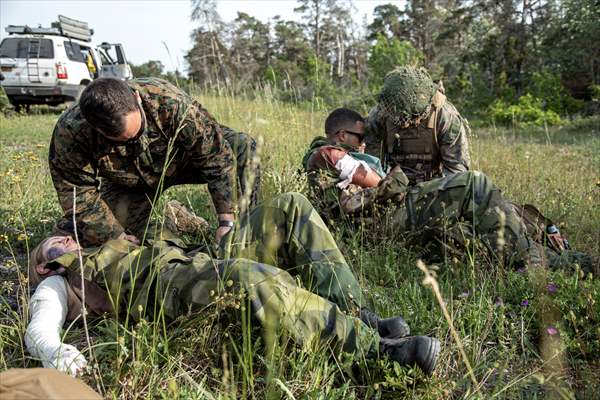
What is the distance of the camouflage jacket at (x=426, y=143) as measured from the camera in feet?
10.8

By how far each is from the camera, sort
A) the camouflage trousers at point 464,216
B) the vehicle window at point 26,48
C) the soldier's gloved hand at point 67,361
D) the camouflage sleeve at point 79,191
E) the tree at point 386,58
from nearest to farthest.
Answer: the soldier's gloved hand at point 67,361, the camouflage trousers at point 464,216, the camouflage sleeve at point 79,191, the vehicle window at point 26,48, the tree at point 386,58

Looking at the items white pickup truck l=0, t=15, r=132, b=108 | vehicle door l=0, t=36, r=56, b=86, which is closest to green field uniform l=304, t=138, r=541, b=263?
white pickup truck l=0, t=15, r=132, b=108

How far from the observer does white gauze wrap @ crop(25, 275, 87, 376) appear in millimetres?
1536

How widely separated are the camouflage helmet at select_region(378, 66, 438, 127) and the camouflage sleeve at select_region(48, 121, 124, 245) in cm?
180

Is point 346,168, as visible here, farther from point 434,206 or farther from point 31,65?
point 31,65

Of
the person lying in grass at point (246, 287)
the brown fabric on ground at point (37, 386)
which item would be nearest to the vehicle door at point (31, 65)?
the person lying in grass at point (246, 287)

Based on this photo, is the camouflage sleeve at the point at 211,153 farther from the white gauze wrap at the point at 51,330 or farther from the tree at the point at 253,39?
the tree at the point at 253,39

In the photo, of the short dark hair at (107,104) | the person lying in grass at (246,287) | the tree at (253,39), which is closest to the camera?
the person lying in grass at (246,287)

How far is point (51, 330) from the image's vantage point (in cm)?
175

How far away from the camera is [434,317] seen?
1.99 meters

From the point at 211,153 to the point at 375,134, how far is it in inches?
49.2

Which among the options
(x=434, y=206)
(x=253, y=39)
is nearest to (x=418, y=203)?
(x=434, y=206)

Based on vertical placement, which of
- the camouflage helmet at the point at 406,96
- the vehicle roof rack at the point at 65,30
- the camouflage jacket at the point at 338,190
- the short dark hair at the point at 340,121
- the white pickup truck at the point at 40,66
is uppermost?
the vehicle roof rack at the point at 65,30

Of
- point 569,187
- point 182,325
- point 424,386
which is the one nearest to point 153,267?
point 182,325
